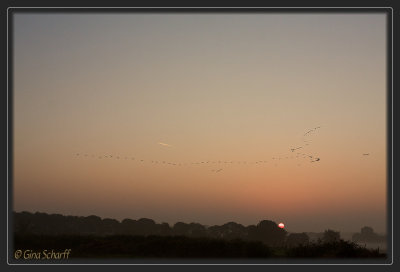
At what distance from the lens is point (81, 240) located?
1259 inches

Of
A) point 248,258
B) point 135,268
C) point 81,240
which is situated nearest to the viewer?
point 135,268

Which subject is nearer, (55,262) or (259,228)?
(55,262)

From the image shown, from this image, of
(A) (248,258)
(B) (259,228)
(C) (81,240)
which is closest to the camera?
(A) (248,258)

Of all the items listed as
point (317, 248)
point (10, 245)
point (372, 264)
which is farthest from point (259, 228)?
point (10, 245)

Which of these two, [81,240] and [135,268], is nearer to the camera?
[135,268]

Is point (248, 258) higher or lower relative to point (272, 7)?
lower

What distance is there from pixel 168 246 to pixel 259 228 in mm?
24587

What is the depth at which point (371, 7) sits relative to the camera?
73.9 feet

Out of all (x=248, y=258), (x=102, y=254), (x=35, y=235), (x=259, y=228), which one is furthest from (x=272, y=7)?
(x=259, y=228)

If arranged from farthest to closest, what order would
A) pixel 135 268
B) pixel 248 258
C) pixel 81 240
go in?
pixel 81 240
pixel 248 258
pixel 135 268

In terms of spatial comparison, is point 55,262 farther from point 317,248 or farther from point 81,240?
point 317,248

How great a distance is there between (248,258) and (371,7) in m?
14.7

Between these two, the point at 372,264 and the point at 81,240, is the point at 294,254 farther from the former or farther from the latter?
the point at 81,240

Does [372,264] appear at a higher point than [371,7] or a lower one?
lower
